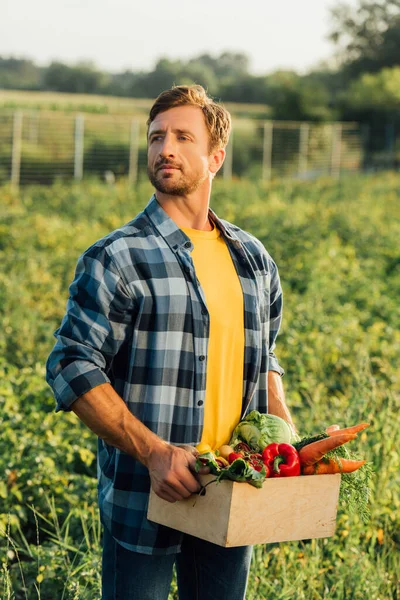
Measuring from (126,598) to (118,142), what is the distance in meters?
24.2

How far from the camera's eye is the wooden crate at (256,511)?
7.61 feet

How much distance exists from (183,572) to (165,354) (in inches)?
26.4

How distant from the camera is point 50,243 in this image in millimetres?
10820

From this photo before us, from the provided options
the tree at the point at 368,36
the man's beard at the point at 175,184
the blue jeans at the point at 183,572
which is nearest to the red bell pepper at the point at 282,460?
the blue jeans at the point at 183,572

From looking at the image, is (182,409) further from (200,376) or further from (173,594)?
(173,594)

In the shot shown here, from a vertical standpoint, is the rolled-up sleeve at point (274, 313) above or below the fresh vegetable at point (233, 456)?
above

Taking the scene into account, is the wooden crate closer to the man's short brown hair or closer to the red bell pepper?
the red bell pepper

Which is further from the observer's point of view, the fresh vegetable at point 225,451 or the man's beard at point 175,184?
the man's beard at point 175,184

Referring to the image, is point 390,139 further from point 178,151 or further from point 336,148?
point 178,151

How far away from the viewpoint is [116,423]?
246 centimetres

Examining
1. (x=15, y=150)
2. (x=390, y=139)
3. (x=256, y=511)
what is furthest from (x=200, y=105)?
(x=390, y=139)

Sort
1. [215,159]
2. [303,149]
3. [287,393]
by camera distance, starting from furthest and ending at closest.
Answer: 1. [303,149]
2. [287,393]
3. [215,159]

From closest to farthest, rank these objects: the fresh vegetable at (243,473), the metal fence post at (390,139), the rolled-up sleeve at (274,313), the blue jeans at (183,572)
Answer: the fresh vegetable at (243,473) < the blue jeans at (183,572) < the rolled-up sleeve at (274,313) < the metal fence post at (390,139)

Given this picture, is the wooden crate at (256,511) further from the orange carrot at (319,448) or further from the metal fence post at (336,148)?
the metal fence post at (336,148)
